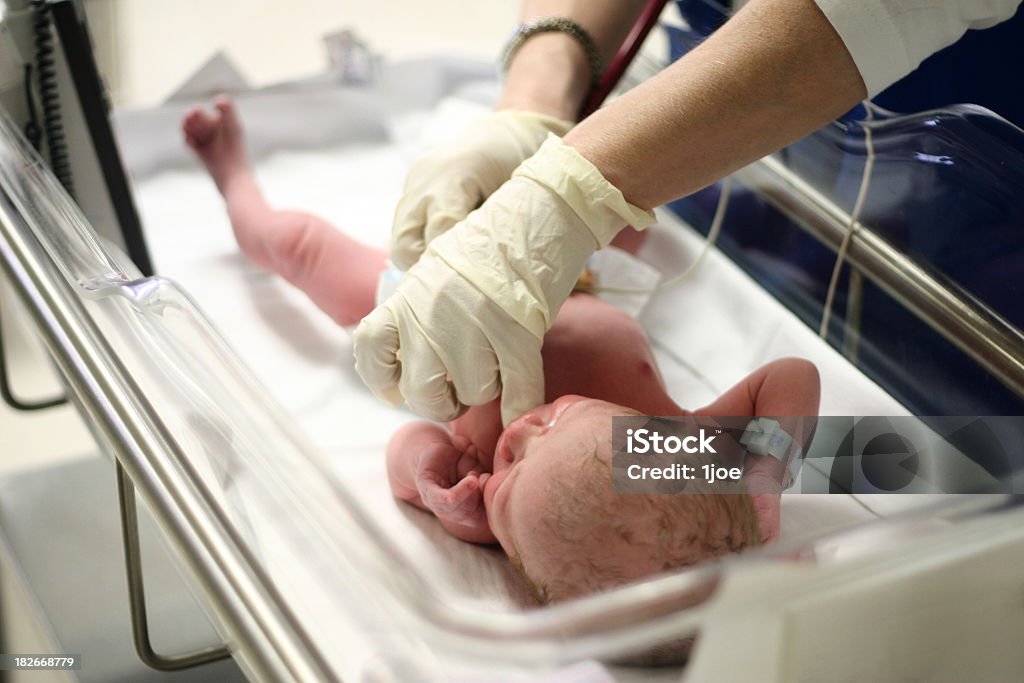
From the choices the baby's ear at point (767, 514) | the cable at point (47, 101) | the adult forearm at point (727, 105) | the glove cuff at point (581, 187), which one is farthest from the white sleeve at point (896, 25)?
the cable at point (47, 101)

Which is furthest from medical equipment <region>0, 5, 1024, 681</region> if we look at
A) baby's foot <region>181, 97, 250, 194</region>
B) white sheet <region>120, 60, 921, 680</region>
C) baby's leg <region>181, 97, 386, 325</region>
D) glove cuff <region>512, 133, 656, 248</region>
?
baby's foot <region>181, 97, 250, 194</region>

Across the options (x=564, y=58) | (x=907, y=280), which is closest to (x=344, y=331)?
(x=564, y=58)

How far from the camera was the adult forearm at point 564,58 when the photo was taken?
3.66ft

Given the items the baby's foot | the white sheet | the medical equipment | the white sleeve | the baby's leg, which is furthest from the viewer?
the baby's foot

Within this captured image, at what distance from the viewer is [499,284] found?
846 mm

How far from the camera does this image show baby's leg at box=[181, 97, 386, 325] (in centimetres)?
119

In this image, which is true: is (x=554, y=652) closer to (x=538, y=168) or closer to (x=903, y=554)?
(x=903, y=554)

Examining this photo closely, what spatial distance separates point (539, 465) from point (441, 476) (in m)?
0.16

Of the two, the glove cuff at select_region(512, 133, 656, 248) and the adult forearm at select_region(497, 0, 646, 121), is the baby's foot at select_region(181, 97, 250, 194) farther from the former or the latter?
the glove cuff at select_region(512, 133, 656, 248)

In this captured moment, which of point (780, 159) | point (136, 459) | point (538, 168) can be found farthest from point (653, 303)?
point (136, 459)

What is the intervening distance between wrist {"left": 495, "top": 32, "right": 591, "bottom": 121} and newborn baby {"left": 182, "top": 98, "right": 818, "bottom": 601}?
0.71 ft

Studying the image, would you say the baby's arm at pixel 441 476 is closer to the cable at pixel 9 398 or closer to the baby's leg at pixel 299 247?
the baby's leg at pixel 299 247

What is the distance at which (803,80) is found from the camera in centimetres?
77

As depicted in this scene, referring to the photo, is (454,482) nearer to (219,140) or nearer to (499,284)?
(499,284)
